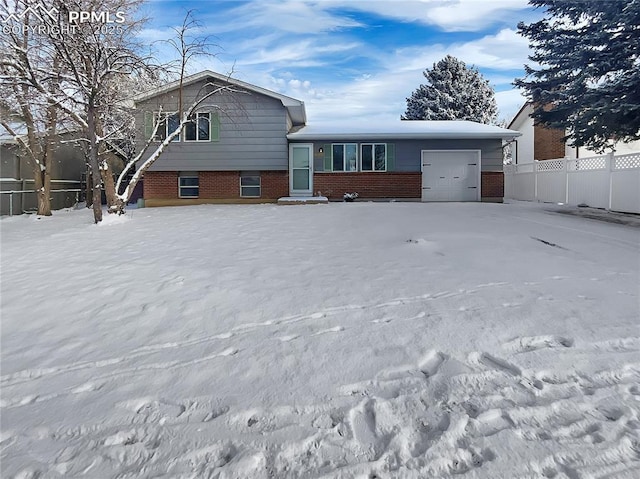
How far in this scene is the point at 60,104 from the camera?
9852 mm

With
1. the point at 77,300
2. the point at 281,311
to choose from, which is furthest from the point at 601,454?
the point at 77,300

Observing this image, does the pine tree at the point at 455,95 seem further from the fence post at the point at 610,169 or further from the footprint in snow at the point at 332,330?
the footprint in snow at the point at 332,330

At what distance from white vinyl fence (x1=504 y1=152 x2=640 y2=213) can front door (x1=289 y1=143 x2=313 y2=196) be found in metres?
9.05

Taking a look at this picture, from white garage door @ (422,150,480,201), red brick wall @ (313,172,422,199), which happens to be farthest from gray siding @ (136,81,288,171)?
white garage door @ (422,150,480,201)

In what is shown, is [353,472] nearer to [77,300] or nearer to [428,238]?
[77,300]

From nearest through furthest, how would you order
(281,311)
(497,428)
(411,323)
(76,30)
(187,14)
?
1. (497,428)
2. (411,323)
3. (281,311)
4. (76,30)
5. (187,14)

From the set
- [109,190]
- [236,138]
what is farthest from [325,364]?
[236,138]

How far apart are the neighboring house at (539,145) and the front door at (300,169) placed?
1097 centimetres

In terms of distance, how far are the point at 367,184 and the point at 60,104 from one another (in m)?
10.3

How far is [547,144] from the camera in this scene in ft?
75.4

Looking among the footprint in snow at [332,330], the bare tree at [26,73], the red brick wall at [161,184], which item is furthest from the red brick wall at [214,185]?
the footprint in snow at [332,330]

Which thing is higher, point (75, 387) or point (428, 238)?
point (428, 238)

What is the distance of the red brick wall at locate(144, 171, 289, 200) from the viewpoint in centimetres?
1645

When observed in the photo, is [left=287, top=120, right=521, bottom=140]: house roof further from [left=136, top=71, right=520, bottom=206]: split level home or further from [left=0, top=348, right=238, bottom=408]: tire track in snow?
[left=0, top=348, right=238, bottom=408]: tire track in snow
